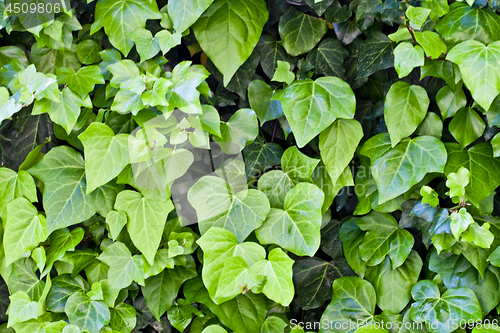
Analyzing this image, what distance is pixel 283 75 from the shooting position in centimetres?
105

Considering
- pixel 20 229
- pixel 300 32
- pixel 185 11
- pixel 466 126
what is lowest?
pixel 20 229

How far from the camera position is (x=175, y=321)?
1194 mm

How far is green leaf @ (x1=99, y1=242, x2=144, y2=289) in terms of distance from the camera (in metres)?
1.09

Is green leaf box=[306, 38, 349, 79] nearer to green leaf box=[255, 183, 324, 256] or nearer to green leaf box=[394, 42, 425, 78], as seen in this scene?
green leaf box=[394, 42, 425, 78]

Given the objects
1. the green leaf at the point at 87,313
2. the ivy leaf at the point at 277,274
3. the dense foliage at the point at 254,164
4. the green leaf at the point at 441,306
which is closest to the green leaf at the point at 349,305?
the dense foliage at the point at 254,164

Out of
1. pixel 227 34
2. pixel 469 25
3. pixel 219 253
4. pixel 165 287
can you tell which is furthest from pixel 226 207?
pixel 469 25

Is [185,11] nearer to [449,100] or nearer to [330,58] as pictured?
[330,58]

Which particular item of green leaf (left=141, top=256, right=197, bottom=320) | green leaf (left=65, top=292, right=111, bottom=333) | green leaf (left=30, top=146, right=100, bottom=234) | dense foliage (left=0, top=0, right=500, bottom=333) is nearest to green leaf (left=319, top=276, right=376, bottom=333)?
dense foliage (left=0, top=0, right=500, bottom=333)

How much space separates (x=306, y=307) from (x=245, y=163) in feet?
1.73

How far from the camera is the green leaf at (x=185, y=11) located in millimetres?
948

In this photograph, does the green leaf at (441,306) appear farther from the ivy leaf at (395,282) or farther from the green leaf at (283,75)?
the green leaf at (283,75)

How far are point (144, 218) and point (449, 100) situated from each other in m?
0.97

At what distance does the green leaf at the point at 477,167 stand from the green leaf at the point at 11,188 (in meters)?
1.29

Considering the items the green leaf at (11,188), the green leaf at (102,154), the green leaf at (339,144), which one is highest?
the green leaf at (102,154)
